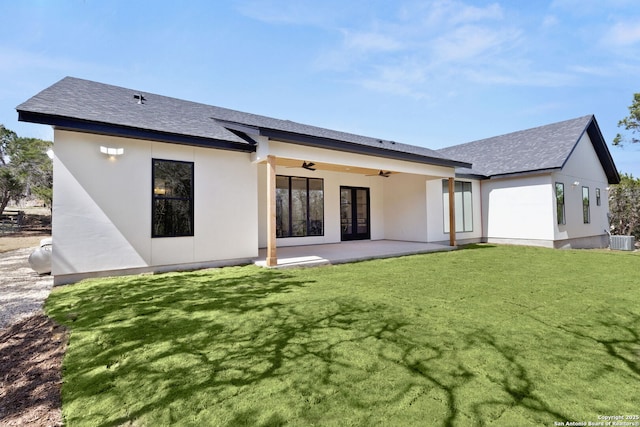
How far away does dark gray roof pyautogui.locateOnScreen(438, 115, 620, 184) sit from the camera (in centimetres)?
1248

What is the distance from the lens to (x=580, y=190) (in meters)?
13.8

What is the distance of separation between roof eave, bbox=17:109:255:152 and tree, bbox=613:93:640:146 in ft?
89.3

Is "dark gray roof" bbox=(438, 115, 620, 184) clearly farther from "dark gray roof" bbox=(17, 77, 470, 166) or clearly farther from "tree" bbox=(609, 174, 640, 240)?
"dark gray roof" bbox=(17, 77, 470, 166)

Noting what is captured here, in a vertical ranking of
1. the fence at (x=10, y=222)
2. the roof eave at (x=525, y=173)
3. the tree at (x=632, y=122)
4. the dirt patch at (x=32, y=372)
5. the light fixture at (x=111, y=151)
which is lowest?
the dirt patch at (x=32, y=372)

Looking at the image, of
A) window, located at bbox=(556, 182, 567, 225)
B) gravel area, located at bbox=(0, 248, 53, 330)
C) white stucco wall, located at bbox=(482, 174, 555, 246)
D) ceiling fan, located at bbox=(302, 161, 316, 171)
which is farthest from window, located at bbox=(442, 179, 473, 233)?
gravel area, located at bbox=(0, 248, 53, 330)

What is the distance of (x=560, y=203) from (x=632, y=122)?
51.6ft

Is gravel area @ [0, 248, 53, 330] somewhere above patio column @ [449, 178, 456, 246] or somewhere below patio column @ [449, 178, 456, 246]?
below

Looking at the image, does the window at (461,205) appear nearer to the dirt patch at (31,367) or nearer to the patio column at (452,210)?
the patio column at (452,210)

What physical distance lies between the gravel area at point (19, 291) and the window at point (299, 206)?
6518 mm

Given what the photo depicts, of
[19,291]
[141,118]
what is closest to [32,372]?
[19,291]

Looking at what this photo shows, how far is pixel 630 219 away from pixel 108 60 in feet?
86.2

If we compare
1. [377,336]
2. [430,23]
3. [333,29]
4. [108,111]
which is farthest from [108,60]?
[377,336]

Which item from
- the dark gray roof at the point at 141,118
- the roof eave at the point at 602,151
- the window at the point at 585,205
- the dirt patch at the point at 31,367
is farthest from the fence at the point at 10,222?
the roof eave at the point at 602,151

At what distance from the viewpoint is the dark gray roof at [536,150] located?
12.5m
